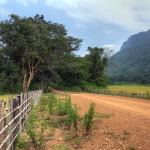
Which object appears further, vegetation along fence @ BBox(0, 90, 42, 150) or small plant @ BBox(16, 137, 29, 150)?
small plant @ BBox(16, 137, 29, 150)

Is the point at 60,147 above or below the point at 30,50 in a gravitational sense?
below

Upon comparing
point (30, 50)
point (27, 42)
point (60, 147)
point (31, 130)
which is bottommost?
point (60, 147)

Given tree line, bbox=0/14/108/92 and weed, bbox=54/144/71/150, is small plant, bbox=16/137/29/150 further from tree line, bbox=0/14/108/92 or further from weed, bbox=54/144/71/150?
tree line, bbox=0/14/108/92

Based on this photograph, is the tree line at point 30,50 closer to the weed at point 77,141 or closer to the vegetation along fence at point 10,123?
the vegetation along fence at point 10,123

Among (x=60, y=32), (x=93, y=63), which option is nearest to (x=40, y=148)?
(x=60, y=32)

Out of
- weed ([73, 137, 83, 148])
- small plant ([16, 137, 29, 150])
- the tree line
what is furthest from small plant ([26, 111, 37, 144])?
the tree line

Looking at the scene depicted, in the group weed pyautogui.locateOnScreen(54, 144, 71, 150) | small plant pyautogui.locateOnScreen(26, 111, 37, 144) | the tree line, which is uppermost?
the tree line

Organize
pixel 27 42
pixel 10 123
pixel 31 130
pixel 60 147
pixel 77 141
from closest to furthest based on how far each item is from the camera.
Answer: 1. pixel 10 123
2. pixel 31 130
3. pixel 60 147
4. pixel 77 141
5. pixel 27 42

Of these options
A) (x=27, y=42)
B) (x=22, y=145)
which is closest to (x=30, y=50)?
(x=27, y=42)

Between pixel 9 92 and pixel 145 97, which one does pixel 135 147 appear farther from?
pixel 9 92

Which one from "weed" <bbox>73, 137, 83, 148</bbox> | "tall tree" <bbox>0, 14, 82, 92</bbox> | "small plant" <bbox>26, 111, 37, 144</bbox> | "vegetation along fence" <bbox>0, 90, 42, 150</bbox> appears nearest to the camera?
"vegetation along fence" <bbox>0, 90, 42, 150</bbox>

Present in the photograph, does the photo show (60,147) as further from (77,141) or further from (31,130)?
(31,130)

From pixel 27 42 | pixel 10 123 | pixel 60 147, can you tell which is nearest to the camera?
pixel 10 123

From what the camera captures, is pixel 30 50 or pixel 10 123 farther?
pixel 30 50
